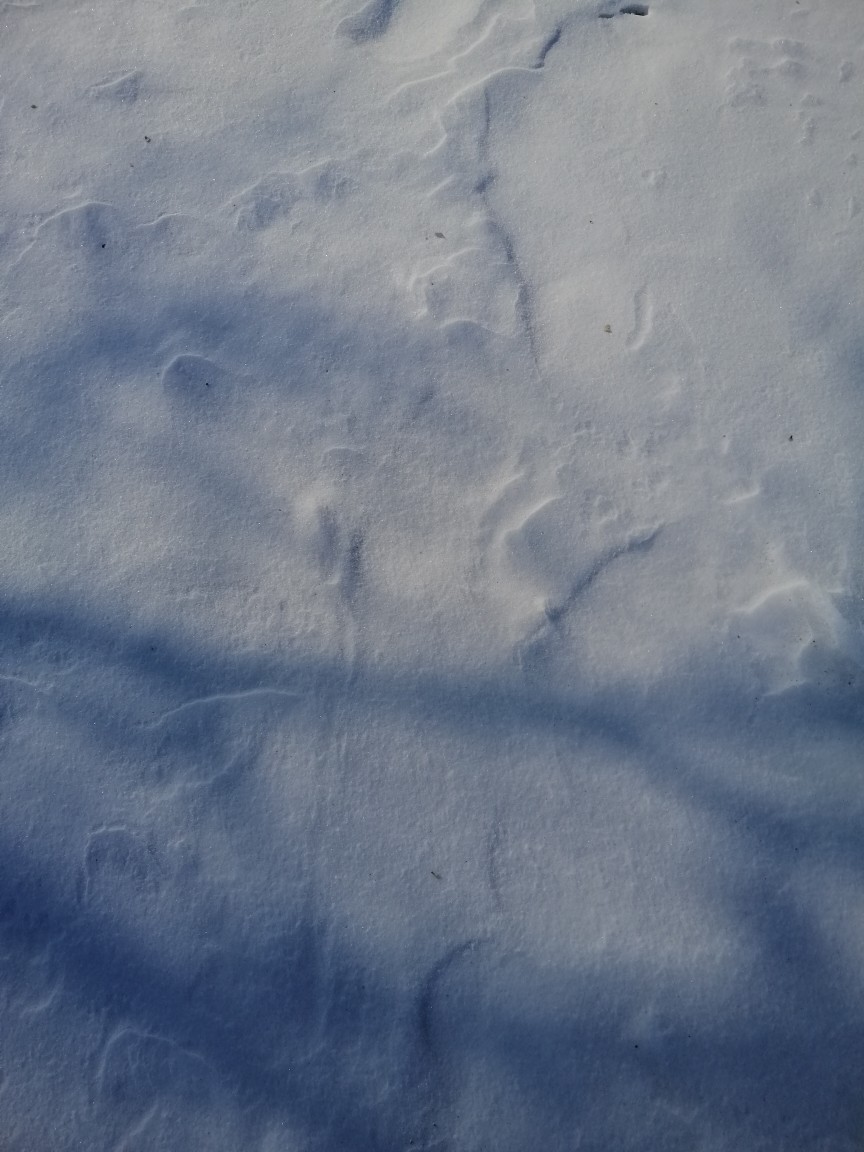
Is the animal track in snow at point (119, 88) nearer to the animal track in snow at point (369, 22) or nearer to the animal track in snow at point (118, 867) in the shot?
the animal track in snow at point (369, 22)

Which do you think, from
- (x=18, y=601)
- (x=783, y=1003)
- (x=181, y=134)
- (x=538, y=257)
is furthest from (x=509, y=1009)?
(x=181, y=134)

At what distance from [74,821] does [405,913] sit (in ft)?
1.45

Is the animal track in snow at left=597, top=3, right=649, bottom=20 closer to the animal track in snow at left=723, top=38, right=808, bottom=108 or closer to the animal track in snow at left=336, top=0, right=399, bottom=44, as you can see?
the animal track in snow at left=723, top=38, right=808, bottom=108

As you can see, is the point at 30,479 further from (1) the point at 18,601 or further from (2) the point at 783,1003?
(2) the point at 783,1003

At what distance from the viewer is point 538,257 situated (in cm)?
143

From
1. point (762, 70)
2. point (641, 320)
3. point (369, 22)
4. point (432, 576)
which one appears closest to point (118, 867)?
point (432, 576)

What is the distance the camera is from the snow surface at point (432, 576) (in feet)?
3.37

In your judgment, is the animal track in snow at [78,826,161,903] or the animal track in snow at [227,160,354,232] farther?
Answer: the animal track in snow at [227,160,354,232]

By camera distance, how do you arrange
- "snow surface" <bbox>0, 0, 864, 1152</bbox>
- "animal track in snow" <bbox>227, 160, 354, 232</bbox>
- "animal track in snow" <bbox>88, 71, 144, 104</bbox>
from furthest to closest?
"animal track in snow" <bbox>88, 71, 144, 104</bbox>
"animal track in snow" <bbox>227, 160, 354, 232</bbox>
"snow surface" <bbox>0, 0, 864, 1152</bbox>

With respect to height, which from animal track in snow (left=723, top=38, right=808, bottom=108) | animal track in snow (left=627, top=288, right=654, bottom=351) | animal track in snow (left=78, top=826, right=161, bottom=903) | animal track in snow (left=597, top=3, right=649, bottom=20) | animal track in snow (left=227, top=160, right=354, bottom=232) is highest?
animal track in snow (left=597, top=3, right=649, bottom=20)

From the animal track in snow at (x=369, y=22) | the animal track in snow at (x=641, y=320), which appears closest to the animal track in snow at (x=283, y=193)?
the animal track in snow at (x=369, y=22)

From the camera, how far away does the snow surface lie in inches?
40.4

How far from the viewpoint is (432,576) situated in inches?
48.9

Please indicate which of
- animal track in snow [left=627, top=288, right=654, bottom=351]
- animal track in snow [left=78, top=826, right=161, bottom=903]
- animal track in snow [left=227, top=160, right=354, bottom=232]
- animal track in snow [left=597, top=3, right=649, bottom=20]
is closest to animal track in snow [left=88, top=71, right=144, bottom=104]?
animal track in snow [left=227, top=160, right=354, bottom=232]
